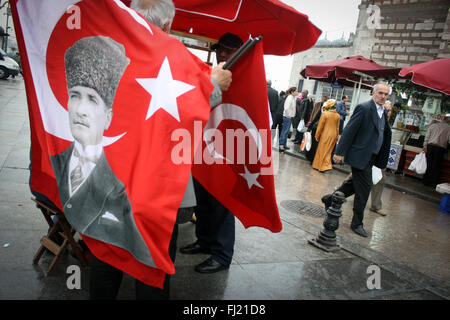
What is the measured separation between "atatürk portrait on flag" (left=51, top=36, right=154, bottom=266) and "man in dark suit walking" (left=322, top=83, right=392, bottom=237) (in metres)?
4.10

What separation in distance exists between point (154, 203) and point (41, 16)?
1514 mm

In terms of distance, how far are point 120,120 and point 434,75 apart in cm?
793

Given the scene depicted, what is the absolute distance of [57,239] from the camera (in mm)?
3086

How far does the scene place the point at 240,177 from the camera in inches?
112

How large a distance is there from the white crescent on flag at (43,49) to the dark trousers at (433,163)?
10192 millimetres

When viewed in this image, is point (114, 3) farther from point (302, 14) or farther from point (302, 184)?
point (302, 184)

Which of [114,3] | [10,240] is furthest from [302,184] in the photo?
[114,3]

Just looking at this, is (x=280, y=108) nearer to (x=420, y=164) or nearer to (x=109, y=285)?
(x=420, y=164)

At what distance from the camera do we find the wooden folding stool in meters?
2.78

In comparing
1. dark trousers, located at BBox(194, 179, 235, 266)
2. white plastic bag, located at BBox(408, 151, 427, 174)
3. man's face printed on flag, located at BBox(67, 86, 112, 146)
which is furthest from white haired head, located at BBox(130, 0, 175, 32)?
white plastic bag, located at BBox(408, 151, 427, 174)

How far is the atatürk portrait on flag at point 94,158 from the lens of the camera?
1.85 m

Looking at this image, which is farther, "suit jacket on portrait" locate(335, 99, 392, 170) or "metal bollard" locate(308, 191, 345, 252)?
"suit jacket on portrait" locate(335, 99, 392, 170)

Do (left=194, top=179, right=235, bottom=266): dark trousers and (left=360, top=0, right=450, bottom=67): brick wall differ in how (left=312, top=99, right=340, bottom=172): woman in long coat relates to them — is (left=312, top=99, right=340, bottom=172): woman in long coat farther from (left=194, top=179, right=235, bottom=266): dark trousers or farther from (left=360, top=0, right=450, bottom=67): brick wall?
(left=194, top=179, right=235, bottom=266): dark trousers

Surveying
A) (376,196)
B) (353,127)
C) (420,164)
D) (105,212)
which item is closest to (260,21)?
(353,127)
